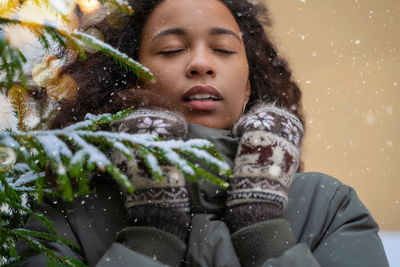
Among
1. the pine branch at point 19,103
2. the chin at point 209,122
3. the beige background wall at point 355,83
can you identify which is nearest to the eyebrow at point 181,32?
the chin at point 209,122

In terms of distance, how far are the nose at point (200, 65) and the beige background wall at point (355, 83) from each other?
3.26 m

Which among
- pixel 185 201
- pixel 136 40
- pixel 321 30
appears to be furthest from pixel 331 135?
pixel 185 201

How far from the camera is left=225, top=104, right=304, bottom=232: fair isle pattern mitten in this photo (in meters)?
1.15

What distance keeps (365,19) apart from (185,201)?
413cm

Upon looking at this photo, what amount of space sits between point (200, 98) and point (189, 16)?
0.94ft

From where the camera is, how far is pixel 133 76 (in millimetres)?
1603

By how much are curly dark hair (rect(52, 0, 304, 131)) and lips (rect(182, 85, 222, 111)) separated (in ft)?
0.75

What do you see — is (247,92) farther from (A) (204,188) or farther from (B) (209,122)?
(A) (204,188)

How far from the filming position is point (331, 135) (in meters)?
5.10

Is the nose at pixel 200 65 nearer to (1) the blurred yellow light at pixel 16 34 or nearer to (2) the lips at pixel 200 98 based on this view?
(2) the lips at pixel 200 98

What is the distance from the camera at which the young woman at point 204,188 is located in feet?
3.65

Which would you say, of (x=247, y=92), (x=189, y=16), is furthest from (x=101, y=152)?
(x=247, y=92)

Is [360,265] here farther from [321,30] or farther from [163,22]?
[321,30]

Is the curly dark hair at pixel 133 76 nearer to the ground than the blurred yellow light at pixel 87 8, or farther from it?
nearer to the ground
